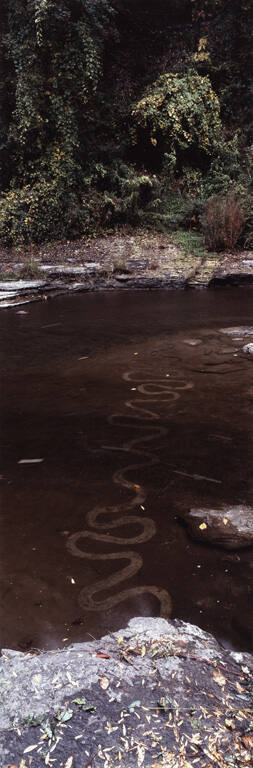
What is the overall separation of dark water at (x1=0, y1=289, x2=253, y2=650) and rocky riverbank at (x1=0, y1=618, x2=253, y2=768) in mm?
124

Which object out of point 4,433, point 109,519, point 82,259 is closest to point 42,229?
point 82,259

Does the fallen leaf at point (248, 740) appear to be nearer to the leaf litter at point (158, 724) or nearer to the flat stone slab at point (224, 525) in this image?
the leaf litter at point (158, 724)

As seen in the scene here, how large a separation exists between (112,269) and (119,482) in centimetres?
605

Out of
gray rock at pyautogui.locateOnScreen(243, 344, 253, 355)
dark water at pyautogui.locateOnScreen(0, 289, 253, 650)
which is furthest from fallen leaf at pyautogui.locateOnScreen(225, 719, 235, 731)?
gray rock at pyautogui.locateOnScreen(243, 344, 253, 355)

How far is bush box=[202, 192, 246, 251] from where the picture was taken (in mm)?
8133

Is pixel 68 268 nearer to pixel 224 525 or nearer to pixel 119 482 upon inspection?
pixel 119 482

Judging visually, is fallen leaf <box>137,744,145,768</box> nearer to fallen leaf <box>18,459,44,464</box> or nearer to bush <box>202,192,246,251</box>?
fallen leaf <box>18,459,44,464</box>

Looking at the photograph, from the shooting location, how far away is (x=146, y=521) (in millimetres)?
1907

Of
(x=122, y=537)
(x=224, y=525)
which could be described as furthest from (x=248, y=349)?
(x=122, y=537)

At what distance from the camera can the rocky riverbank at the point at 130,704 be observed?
3.29 ft

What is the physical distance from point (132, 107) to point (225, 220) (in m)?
3.46

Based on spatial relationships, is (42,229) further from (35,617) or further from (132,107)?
(35,617)

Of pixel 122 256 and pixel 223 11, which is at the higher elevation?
pixel 223 11

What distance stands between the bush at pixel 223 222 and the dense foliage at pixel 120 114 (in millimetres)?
Answer: 304
